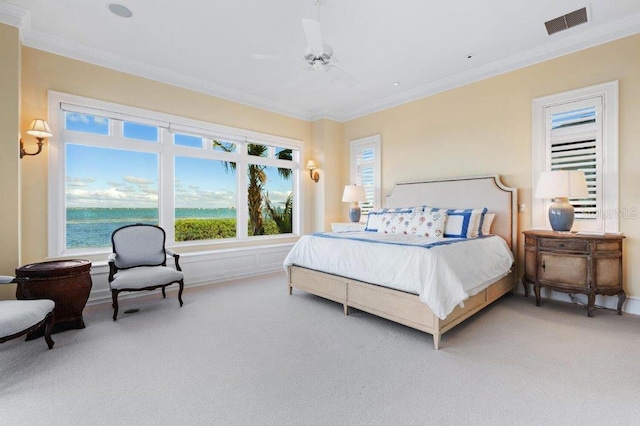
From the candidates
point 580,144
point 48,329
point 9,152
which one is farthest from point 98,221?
point 580,144

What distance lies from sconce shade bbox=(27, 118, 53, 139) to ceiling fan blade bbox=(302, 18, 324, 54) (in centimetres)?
306

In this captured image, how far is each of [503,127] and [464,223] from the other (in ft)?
4.94

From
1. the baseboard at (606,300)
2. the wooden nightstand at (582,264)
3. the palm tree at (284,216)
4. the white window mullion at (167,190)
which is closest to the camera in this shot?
the wooden nightstand at (582,264)

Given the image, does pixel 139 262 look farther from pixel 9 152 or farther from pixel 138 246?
pixel 9 152

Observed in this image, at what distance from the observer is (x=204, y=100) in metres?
4.72

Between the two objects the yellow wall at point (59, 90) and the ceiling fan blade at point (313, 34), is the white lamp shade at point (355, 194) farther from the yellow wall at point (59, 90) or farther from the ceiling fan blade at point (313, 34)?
the ceiling fan blade at point (313, 34)

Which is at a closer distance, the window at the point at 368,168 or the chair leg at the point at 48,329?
the chair leg at the point at 48,329

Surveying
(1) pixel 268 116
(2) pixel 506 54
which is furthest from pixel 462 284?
(1) pixel 268 116

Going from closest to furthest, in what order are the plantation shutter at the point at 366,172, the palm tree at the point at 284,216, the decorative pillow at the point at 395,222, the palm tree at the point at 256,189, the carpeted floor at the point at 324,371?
the carpeted floor at the point at 324,371, the decorative pillow at the point at 395,222, the palm tree at the point at 256,189, the plantation shutter at the point at 366,172, the palm tree at the point at 284,216

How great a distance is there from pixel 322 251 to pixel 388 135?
2.99 m

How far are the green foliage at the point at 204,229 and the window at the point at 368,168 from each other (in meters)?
2.61

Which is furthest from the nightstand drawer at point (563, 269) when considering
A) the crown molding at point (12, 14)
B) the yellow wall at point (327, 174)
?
the crown molding at point (12, 14)

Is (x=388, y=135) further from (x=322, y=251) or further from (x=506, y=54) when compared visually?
(x=322, y=251)

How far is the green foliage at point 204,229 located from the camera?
464 cm
